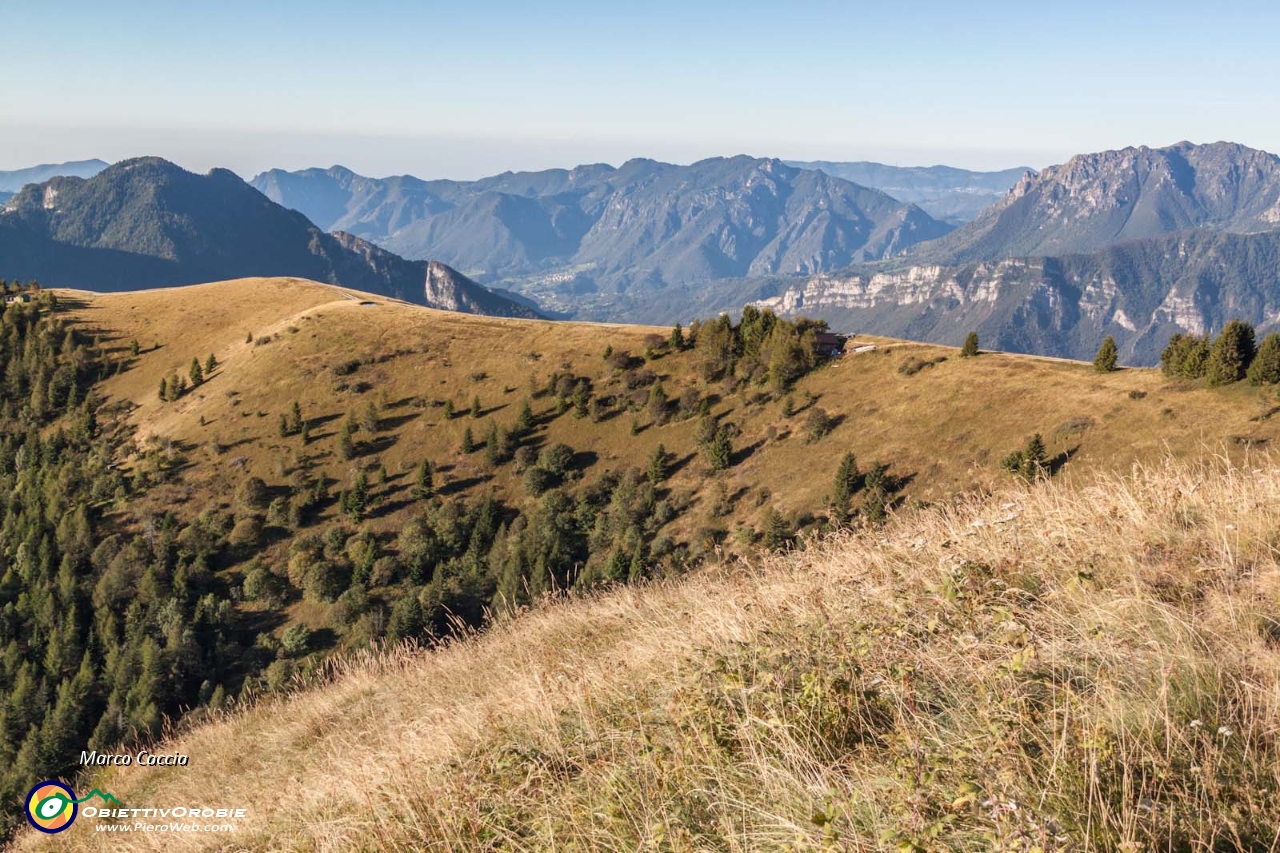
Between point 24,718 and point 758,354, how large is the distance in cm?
7784

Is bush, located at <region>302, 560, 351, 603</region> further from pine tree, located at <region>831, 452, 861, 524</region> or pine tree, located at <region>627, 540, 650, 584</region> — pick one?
pine tree, located at <region>831, 452, 861, 524</region>

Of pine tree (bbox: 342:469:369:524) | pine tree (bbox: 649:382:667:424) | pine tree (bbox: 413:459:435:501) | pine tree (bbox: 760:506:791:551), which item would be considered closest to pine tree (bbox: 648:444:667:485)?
pine tree (bbox: 649:382:667:424)

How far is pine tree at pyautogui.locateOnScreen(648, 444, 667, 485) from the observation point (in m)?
70.4

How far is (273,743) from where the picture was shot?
10617 mm

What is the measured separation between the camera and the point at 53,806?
35.5ft

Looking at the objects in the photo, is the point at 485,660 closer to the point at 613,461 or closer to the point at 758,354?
the point at 613,461

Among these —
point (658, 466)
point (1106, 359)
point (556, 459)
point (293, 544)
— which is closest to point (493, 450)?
point (556, 459)

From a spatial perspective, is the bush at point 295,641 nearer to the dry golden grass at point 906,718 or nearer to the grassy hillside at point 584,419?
the grassy hillside at point 584,419

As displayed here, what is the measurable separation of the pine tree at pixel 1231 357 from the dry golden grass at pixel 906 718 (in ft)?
204

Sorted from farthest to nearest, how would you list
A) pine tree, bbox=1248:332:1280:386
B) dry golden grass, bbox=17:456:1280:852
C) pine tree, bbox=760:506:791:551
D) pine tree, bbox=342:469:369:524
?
pine tree, bbox=342:469:369:524 → pine tree, bbox=760:506:791:551 → pine tree, bbox=1248:332:1280:386 → dry golden grass, bbox=17:456:1280:852

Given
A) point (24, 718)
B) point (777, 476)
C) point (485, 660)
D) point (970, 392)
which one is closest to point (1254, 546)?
point (485, 660)

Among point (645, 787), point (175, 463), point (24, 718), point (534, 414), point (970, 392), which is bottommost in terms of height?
point (24, 718)

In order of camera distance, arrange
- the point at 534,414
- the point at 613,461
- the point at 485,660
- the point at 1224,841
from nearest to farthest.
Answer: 1. the point at 1224,841
2. the point at 485,660
3. the point at 613,461
4. the point at 534,414

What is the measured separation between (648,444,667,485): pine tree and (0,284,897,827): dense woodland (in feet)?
1.17
